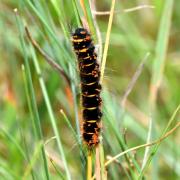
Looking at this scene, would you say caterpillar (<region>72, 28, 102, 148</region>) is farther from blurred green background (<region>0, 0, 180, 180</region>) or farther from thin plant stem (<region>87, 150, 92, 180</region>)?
blurred green background (<region>0, 0, 180, 180</region>)

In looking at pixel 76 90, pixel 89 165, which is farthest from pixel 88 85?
pixel 76 90

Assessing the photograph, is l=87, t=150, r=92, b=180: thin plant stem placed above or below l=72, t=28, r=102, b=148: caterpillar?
below

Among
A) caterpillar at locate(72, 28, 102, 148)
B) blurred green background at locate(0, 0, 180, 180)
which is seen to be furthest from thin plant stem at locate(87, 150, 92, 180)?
blurred green background at locate(0, 0, 180, 180)

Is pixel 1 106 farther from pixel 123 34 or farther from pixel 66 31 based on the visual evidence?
pixel 66 31

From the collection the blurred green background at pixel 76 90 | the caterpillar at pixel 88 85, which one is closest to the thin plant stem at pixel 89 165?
the caterpillar at pixel 88 85

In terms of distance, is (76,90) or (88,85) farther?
(76,90)

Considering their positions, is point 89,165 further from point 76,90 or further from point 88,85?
point 76,90

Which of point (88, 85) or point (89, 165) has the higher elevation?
point (88, 85)

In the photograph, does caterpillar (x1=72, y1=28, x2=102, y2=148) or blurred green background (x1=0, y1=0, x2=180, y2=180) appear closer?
caterpillar (x1=72, y1=28, x2=102, y2=148)

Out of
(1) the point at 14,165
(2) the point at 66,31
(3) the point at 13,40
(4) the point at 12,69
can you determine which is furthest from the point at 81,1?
(3) the point at 13,40
